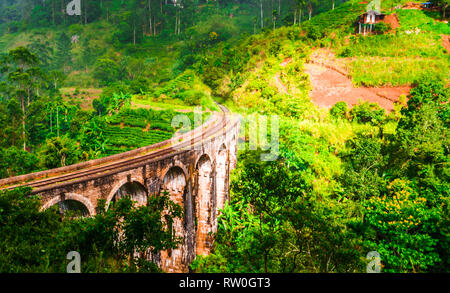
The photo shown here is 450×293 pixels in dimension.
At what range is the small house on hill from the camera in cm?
4578

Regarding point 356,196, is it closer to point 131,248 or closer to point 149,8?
point 131,248

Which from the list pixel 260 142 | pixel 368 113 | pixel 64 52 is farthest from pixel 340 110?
pixel 64 52

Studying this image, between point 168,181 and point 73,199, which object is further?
point 168,181

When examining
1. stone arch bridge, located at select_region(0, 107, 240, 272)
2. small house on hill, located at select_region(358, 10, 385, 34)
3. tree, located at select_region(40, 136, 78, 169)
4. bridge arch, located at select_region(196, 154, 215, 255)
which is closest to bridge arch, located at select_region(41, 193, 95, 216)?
stone arch bridge, located at select_region(0, 107, 240, 272)

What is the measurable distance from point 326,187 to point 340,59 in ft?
83.3

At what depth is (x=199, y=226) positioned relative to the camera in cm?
2147

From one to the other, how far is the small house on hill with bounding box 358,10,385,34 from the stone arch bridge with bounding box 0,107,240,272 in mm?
32229

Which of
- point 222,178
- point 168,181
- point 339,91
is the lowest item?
point 222,178

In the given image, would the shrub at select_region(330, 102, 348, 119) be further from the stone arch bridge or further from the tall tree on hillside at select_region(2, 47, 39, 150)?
the tall tree on hillside at select_region(2, 47, 39, 150)

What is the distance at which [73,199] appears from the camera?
1105 cm

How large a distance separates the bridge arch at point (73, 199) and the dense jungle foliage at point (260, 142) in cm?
56

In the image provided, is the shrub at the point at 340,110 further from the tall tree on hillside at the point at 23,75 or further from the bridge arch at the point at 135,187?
the tall tree on hillside at the point at 23,75

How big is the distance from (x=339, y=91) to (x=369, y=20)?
17205 millimetres

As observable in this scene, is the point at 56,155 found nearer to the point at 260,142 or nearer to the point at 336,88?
the point at 260,142
